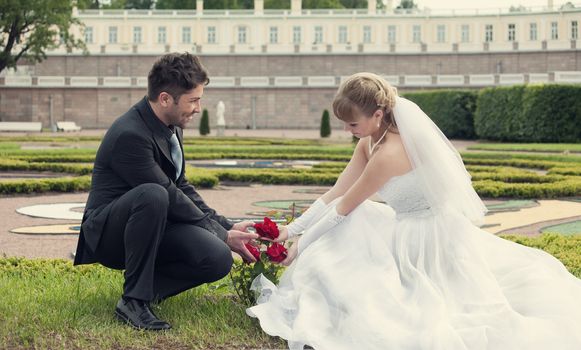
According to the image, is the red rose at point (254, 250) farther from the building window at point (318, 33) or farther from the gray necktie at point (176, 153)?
the building window at point (318, 33)

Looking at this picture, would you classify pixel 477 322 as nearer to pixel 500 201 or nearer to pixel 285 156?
pixel 500 201

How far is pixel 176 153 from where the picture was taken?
15.9 ft

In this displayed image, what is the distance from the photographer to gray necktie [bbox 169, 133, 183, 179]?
188 inches

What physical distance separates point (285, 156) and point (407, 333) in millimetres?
14769

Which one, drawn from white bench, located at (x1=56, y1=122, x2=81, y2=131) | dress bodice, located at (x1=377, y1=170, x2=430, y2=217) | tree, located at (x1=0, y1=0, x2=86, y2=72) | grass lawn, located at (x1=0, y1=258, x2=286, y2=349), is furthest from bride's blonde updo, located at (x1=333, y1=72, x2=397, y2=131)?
white bench, located at (x1=56, y1=122, x2=81, y2=131)

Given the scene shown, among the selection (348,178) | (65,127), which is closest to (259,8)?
(65,127)

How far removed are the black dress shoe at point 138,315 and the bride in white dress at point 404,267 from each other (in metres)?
0.42

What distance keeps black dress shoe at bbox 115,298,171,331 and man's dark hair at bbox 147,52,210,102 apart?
0.98 m

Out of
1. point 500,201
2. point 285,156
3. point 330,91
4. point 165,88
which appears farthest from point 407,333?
point 330,91

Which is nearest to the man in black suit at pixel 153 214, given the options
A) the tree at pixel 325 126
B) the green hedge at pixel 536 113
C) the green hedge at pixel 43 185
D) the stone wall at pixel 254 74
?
the green hedge at pixel 43 185

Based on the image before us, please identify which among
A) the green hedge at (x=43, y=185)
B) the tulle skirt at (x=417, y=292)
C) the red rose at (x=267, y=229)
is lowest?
the green hedge at (x=43, y=185)

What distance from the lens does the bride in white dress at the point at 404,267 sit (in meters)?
3.97

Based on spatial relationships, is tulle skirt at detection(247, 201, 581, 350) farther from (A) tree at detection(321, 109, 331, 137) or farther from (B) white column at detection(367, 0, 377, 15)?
(B) white column at detection(367, 0, 377, 15)

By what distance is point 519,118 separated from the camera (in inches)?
1105
